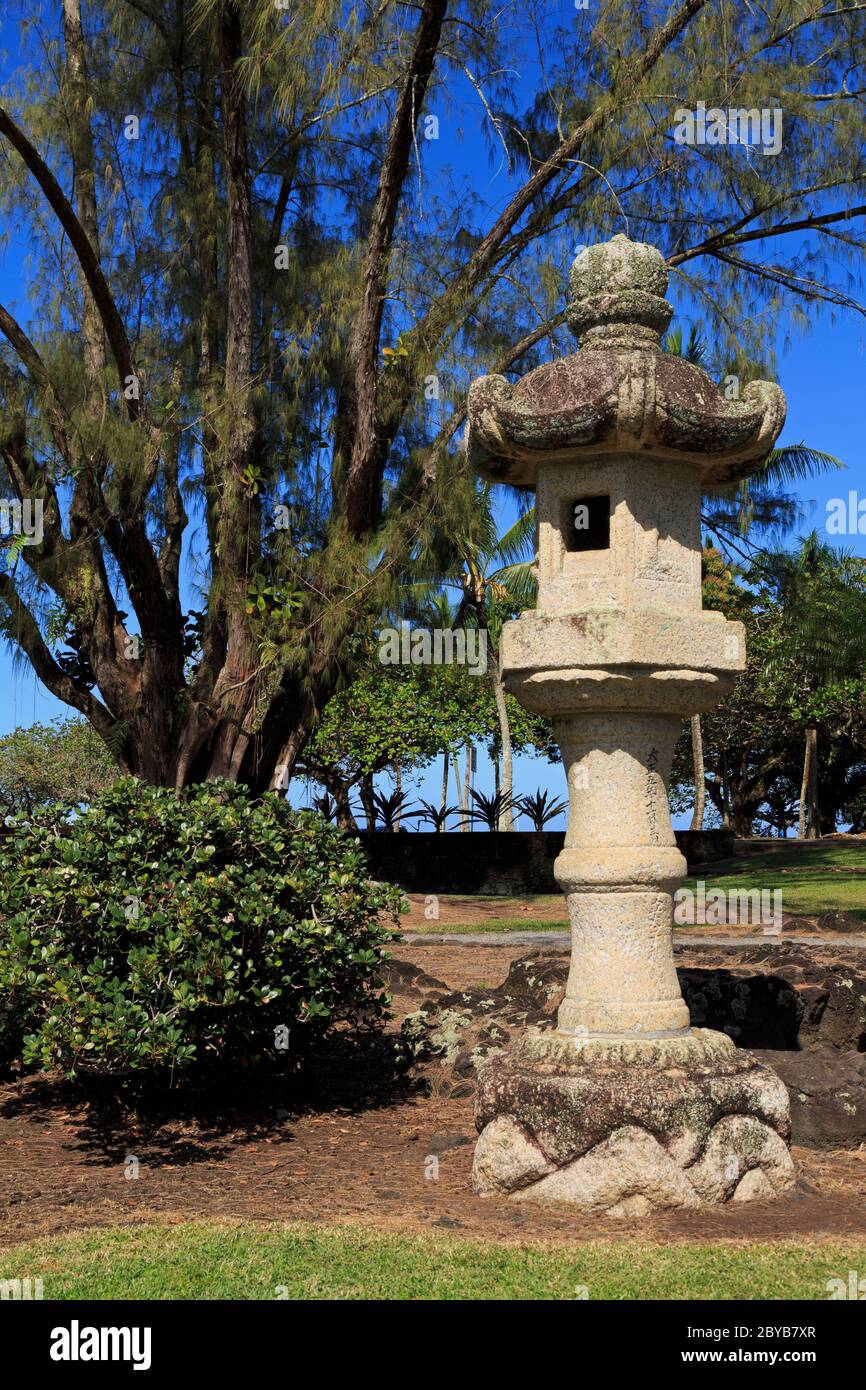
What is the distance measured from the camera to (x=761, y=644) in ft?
90.6

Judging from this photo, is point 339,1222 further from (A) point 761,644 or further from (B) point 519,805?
(A) point 761,644

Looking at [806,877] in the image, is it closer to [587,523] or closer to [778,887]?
[778,887]

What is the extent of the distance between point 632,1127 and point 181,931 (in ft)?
6.99

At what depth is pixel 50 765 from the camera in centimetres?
3139

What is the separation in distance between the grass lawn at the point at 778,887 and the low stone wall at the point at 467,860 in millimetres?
861

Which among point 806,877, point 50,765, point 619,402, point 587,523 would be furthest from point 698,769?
point 619,402

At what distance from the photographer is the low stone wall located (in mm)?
17062

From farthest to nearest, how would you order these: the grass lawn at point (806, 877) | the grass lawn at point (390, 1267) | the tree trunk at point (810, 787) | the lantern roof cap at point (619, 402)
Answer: the tree trunk at point (810, 787) → the grass lawn at point (806, 877) → the lantern roof cap at point (619, 402) → the grass lawn at point (390, 1267)

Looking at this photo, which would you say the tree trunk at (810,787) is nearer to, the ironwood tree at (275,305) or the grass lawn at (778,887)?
the grass lawn at (778,887)

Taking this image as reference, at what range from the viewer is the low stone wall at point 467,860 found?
17062 millimetres

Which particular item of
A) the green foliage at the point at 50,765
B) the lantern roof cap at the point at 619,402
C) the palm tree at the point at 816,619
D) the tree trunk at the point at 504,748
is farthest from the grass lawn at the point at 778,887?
the green foliage at the point at 50,765

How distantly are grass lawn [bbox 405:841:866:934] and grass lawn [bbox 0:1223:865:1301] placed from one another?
7471mm
